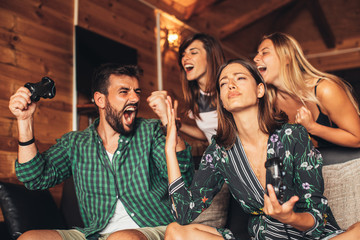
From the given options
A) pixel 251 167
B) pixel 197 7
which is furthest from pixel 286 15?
pixel 251 167

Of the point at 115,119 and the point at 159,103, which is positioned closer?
the point at 159,103

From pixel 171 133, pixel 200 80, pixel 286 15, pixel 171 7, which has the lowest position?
pixel 171 133

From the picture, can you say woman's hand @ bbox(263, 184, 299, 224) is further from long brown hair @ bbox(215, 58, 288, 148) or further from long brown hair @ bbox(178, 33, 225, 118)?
long brown hair @ bbox(178, 33, 225, 118)

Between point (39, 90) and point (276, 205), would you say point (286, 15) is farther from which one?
point (276, 205)

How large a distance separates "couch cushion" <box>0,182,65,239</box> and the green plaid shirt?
0.31 meters

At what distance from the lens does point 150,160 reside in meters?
1.98

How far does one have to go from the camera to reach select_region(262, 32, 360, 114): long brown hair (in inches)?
86.5

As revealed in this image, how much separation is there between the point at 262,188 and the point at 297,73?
96 cm

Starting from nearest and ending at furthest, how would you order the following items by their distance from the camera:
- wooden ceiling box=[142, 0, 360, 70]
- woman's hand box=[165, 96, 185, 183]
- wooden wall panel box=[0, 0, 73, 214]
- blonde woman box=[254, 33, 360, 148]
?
woman's hand box=[165, 96, 185, 183], blonde woman box=[254, 33, 360, 148], wooden wall panel box=[0, 0, 73, 214], wooden ceiling box=[142, 0, 360, 70]

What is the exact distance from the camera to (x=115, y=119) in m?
2.05

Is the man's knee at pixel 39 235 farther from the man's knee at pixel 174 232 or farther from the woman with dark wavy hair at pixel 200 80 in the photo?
the woman with dark wavy hair at pixel 200 80

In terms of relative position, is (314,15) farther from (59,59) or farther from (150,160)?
(150,160)

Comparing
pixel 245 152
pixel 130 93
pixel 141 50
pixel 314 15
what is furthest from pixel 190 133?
pixel 314 15

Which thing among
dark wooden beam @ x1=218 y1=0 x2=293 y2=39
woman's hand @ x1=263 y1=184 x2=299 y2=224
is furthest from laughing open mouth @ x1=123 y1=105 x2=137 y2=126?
dark wooden beam @ x1=218 y1=0 x2=293 y2=39
